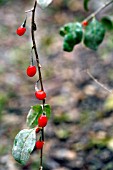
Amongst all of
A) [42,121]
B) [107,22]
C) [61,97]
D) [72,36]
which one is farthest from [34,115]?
[61,97]

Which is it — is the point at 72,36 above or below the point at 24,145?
above

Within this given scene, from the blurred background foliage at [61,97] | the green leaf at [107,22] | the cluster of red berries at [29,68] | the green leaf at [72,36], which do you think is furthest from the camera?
the blurred background foliage at [61,97]

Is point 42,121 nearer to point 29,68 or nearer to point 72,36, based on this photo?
point 29,68

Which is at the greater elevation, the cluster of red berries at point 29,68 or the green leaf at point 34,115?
the cluster of red berries at point 29,68

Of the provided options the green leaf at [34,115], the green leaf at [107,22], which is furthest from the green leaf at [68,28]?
the green leaf at [34,115]

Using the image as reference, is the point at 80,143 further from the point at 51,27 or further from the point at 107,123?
the point at 51,27

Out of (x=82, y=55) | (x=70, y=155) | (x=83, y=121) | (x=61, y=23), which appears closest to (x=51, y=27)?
(x=61, y=23)

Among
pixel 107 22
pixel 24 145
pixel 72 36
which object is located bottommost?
pixel 24 145

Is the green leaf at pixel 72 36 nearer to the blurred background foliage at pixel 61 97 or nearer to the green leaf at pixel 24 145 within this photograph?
the green leaf at pixel 24 145
